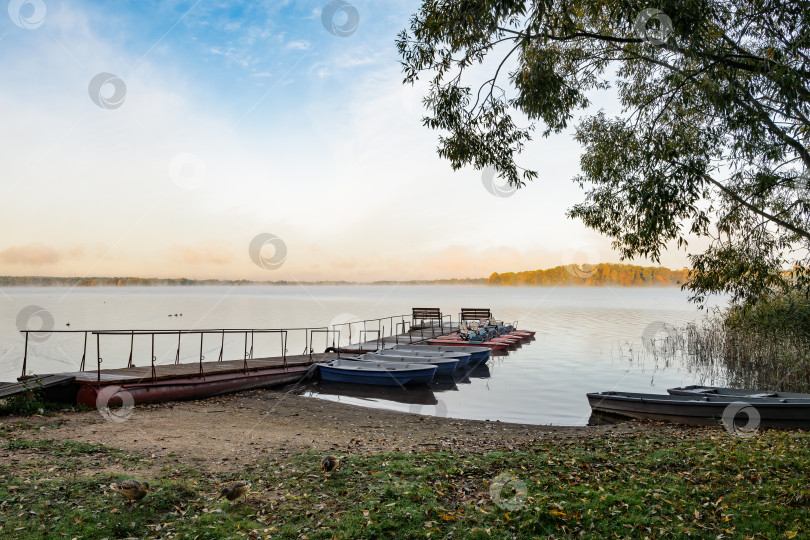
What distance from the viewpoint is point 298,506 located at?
6.36m

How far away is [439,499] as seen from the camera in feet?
21.7

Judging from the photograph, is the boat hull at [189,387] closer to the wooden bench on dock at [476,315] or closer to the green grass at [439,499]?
the green grass at [439,499]

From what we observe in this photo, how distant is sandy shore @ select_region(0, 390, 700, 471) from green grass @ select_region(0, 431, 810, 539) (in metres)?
1.30

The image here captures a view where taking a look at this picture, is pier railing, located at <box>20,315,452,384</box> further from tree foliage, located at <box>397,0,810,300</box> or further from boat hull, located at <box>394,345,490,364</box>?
tree foliage, located at <box>397,0,810,300</box>

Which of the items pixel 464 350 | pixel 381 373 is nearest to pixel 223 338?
pixel 381 373

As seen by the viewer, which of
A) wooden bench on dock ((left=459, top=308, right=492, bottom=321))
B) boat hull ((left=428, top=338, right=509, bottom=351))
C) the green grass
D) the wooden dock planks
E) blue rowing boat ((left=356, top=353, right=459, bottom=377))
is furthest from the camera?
wooden bench on dock ((left=459, top=308, right=492, bottom=321))

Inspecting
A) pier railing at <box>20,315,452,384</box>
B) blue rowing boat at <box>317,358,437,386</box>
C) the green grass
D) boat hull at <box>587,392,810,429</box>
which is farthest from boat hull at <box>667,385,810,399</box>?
pier railing at <box>20,315,452,384</box>

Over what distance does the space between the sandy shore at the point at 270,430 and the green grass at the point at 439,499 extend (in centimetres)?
130

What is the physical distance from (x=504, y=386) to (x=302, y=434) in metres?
12.9

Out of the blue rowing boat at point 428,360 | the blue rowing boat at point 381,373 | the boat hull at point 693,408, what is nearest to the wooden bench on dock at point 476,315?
the blue rowing boat at point 428,360

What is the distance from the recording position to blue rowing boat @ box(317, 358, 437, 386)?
2120cm

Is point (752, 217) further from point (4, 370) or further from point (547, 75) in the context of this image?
point (4, 370)

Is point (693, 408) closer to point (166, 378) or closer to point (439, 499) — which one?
point (439, 499)

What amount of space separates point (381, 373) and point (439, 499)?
14814 millimetres
